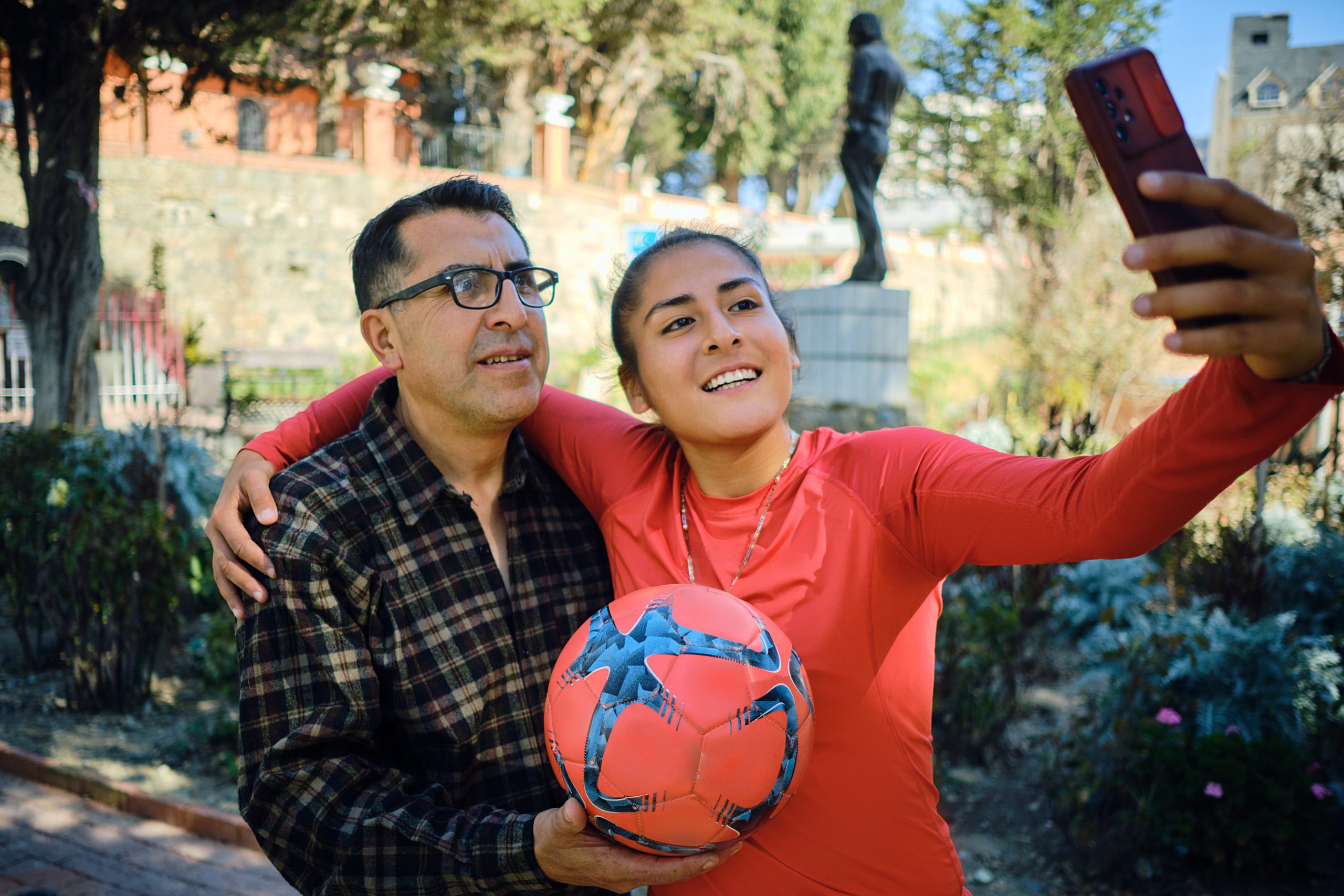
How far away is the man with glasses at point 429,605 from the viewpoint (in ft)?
5.41

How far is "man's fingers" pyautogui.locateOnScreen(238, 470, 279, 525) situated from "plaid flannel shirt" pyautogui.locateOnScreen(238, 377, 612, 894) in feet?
0.08

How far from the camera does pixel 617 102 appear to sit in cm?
2228

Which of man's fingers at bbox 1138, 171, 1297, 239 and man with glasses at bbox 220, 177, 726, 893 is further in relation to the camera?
man with glasses at bbox 220, 177, 726, 893

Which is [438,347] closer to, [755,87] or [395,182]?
[395,182]

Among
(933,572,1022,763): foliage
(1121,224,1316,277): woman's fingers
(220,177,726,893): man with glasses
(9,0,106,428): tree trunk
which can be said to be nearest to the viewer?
(1121,224,1316,277): woman's fingers

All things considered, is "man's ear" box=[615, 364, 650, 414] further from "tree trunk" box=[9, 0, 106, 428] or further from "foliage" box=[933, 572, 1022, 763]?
"tree trunk" box=[9, 0, 106, 428]

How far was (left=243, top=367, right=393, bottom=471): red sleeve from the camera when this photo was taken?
220 cm

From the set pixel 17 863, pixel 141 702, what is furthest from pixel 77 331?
pixel 17 863

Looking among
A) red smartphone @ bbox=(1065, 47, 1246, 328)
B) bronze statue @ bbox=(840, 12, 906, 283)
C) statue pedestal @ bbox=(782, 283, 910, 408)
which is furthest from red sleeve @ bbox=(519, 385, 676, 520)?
bronze statue @ bbox=(840, 12, 906, 283)

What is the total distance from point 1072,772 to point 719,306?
2789mm

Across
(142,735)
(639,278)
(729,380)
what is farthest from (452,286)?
(142,735)

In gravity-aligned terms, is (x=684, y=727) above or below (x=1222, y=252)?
below

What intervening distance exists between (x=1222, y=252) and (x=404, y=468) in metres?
1.67

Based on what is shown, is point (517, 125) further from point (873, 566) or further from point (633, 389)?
point (873, 566)
